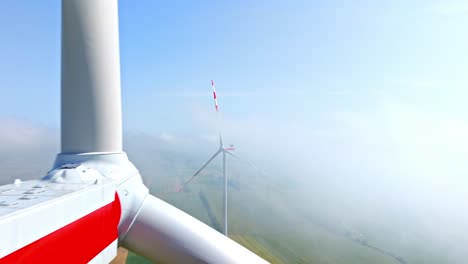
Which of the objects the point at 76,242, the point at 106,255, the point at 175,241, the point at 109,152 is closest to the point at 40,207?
the point at 76,242

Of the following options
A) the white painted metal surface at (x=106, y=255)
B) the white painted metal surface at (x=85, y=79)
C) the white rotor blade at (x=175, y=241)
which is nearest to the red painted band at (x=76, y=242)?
the white painted metal surface at (x=106, y=255)

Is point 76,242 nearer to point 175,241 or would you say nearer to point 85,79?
point 175,241

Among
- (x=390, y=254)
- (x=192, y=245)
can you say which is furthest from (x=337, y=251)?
(x=192, y=245)

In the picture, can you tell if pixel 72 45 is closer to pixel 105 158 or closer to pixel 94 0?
pixel 94 0

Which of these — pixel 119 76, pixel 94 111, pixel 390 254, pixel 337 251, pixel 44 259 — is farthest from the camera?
pixel 390 254

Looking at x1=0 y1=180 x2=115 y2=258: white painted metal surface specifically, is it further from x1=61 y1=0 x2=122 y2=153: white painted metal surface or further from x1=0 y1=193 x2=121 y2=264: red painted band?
x1=61 y1=0 x2=122 y2=153: white painted metal surface

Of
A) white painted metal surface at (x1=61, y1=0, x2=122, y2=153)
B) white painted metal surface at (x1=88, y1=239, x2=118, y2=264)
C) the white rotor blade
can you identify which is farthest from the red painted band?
white painted metal surface at (x1=61, y1=0, x2=122, y2=153)
